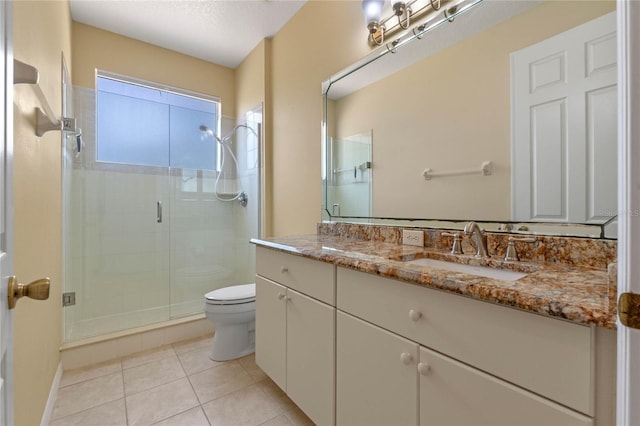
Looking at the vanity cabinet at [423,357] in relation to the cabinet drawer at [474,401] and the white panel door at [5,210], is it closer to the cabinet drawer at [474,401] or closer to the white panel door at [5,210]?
the cabinet drawer at [474,401]

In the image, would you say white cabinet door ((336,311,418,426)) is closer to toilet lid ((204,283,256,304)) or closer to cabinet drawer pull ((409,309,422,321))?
cabinet drawer pull ((409,309,422,321))

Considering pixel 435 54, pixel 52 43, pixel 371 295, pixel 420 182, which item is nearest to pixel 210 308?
pixel 371 295

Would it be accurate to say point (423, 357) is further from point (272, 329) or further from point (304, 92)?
point (304, 92)

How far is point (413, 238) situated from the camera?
56.7 inches

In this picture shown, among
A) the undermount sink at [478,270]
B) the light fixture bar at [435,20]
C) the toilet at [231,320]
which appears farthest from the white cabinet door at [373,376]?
the light fixture bar at [435,20]

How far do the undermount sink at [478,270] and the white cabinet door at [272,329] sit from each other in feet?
2.28

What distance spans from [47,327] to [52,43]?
147cm

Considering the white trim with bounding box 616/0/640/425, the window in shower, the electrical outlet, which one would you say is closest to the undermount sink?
the electrical outlet

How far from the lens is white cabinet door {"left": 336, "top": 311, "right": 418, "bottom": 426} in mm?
889

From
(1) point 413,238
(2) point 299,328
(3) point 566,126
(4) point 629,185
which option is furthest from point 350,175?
(4) point 629,185

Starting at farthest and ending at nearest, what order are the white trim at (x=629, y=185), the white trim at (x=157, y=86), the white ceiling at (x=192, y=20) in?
1. the white trim at (x=157, y=86)
2. the white ceiling at (x=192, y=20)
3. the white trim at (x=629, y=185)

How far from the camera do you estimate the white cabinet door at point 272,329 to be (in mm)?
1475

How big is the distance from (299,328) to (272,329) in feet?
0.93

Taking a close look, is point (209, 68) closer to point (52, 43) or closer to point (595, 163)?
point (52, 43)
